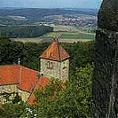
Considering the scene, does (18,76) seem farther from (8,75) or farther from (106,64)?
(106,64)

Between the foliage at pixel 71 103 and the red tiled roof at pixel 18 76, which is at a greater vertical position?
the foliage at pixel 71 103

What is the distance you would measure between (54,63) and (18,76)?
22.3 feet

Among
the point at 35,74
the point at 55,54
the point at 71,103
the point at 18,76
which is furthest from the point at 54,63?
→ the point at 71,103

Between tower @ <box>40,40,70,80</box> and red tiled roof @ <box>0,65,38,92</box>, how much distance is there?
241 cm

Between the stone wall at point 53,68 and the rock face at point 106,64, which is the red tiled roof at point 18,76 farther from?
the rock face at point 106,64

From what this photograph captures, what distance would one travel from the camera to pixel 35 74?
38.5 metres

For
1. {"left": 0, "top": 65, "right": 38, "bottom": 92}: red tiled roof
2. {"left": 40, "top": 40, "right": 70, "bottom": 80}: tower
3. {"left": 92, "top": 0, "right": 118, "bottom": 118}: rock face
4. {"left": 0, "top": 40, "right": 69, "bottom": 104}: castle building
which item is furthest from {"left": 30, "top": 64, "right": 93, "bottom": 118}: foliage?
{"left": 0, "top": 65, "right": 38, "bottom": 92}: red tiled roof

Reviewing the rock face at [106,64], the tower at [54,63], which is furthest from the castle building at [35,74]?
the rock face at [106,64]

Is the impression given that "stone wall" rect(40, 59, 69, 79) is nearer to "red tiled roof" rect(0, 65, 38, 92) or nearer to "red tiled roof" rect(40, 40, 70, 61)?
"red tiled roof" rect(40, 40, 70, 61)

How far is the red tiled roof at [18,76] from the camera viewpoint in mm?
38666

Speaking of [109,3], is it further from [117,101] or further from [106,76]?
[117,101]

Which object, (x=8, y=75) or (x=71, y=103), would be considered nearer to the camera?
(x=71, y=103)

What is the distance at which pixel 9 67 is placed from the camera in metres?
42.1

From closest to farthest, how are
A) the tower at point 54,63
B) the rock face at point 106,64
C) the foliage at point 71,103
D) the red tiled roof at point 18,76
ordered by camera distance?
the rock face at point 106,64, the foliage at point 71,103, the tower at point 54,63, the red tiled roof at point 18,76
